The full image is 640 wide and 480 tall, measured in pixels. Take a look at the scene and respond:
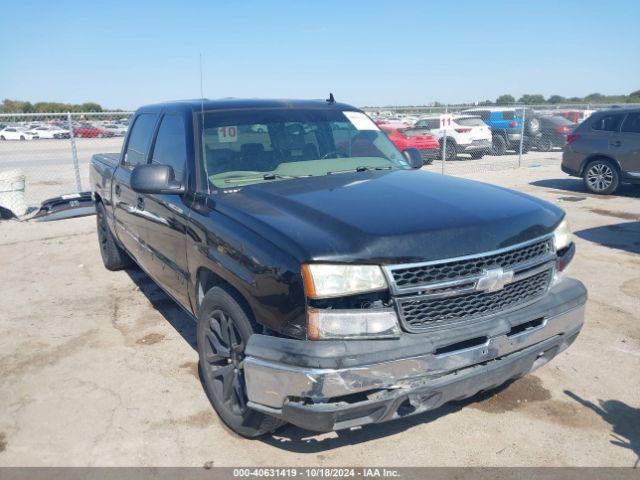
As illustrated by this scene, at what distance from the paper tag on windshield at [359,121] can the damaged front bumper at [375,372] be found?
2206mm

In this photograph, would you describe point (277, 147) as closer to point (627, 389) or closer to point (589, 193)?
point (627, 389)

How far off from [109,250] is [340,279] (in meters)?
4.78

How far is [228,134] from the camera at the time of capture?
380 cm

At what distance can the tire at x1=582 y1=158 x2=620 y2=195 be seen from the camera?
10.8 metres

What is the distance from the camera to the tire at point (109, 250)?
6.39m

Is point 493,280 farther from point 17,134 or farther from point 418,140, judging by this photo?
point 17,134

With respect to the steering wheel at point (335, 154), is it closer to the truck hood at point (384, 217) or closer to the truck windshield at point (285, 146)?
the truck windshield at point (285, 146)

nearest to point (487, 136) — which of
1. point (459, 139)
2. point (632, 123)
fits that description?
point (459, 139)

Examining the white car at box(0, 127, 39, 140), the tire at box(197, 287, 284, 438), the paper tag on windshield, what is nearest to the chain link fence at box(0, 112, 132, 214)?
the white car at box(0, 127, 39, 140)

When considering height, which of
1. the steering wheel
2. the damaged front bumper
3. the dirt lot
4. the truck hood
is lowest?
the dirt lot

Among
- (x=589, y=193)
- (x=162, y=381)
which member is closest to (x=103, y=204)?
(x=162, y=381)

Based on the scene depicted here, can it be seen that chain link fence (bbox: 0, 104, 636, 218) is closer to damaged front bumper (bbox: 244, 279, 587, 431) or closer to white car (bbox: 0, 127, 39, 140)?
white car (bbox: 0, 127, 39, 140)

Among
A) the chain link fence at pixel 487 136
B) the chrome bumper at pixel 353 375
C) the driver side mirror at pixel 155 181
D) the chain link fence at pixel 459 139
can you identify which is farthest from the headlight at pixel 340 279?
the chain link fence at pixel 487 136

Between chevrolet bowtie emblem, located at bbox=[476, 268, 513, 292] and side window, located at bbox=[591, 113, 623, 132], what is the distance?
9.43m
